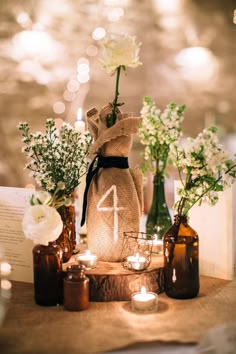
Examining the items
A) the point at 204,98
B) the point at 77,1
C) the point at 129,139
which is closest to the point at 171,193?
the point at 204,98

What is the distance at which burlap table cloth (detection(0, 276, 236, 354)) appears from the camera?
2.96 ft

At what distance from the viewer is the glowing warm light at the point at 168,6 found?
8.10 feet

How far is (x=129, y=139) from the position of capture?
1.19 m

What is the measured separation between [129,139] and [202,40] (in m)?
1.45

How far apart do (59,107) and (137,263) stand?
5.12 feet

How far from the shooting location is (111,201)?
46.5 inches

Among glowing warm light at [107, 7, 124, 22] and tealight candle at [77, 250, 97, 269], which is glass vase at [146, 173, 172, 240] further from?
glowing warm light at [107, 7, 124, 22]

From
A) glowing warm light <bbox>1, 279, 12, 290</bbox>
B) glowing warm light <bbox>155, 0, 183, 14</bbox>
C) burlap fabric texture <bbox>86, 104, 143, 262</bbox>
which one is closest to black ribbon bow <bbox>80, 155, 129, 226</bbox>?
burlap fabric texture <bbox>86, 104, 143, 262</bbox>

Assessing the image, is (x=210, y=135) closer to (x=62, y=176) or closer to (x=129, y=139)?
(x=129, y=139)

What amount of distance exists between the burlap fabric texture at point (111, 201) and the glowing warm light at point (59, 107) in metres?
1.37

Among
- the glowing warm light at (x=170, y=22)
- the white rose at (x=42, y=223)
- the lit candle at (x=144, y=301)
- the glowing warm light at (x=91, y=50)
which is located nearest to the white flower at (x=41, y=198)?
the white rose at (x=42, y=223)

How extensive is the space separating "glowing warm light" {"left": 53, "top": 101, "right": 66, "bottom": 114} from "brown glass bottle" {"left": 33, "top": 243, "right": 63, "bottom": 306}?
1535mm

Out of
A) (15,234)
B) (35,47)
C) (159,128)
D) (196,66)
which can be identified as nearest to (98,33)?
(35,47)

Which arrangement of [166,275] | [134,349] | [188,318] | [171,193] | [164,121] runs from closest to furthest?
1. [134,349]
2. [188,318]
3. [166,275]
4. [164,121]
5. [171,193]
